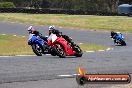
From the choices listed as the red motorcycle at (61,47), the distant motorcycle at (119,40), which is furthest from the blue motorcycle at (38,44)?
the distant motorcycle at (119,40)

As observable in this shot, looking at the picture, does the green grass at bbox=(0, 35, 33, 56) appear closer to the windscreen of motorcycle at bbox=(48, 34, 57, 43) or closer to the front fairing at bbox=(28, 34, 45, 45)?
the front fairing at bbox=(28, 34, 45, 45)

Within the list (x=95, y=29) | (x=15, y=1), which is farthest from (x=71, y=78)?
(x=15, y=1)

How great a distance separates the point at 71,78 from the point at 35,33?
25.9 feet

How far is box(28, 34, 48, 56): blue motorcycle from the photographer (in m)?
18.7

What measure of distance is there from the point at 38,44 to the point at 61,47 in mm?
1419

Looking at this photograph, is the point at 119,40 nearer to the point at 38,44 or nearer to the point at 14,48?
the point at 14,48

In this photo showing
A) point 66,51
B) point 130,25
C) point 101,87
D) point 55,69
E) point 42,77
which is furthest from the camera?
point 130,25

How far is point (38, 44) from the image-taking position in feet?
62.3

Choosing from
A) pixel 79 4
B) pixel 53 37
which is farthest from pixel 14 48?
pixel 79 4

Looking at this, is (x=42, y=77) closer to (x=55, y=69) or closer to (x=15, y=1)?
(x=55, y=69)

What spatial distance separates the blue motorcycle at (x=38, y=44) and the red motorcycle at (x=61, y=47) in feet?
2.02

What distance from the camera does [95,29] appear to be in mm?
43562

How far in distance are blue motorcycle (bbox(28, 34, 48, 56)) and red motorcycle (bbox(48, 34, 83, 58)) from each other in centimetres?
62

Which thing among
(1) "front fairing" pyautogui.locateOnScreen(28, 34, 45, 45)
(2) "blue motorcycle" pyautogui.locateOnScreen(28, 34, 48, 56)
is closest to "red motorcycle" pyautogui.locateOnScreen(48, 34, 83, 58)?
(2) "blue motorcycle" pyautogui.locateOnScreen(28, 34, 48, 56)
